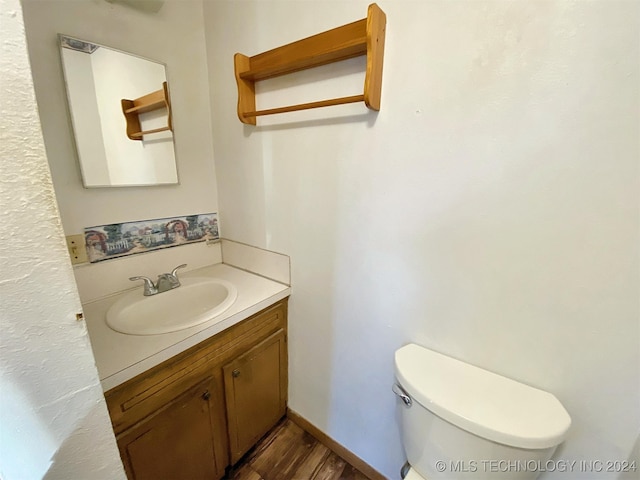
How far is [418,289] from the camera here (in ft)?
3.19

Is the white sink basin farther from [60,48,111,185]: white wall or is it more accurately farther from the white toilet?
the white toilet

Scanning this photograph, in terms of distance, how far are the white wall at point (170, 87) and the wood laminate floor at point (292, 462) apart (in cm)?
131

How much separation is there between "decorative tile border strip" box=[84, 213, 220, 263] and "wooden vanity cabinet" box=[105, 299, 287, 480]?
62cm

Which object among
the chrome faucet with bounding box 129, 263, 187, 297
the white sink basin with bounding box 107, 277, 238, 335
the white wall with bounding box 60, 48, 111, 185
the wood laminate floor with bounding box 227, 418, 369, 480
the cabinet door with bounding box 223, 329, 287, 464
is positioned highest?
the white wall with bounding box 60, 48, 111, 185

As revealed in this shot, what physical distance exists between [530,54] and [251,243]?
1292 mm

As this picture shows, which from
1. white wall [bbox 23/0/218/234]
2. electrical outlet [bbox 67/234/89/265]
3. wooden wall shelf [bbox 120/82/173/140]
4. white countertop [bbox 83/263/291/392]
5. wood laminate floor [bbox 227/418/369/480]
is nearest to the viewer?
white countertop [bbox 83/263/291/392]

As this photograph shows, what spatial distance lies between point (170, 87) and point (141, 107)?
0.18 meters

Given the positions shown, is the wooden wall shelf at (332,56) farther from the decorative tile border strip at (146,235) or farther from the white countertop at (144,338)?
the white countertop at (144,338)

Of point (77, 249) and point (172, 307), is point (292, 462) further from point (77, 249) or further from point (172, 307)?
point (77, 249)

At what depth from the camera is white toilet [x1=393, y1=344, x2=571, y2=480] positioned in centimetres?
71

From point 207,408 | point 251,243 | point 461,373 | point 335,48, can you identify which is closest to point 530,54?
point 335,48

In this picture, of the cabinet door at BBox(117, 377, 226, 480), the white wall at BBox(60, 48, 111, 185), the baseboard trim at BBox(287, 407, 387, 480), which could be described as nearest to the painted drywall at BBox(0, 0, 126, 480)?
the cabinet door at BBox(117, 377, 226, 480)

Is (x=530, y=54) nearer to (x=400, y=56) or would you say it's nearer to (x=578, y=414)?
(x=400, y=56)

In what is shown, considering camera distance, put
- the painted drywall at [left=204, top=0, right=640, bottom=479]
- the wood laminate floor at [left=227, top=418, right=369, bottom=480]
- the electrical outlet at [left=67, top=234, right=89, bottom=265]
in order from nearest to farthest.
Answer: the painted drywall at [left=204, top=0, right=640, bottom=479]
the electrical outlet at [left=67, top=234, right=89, bottom=265]
the wood laminate floor at [left=227, top=418, right=369, bottom=480]
